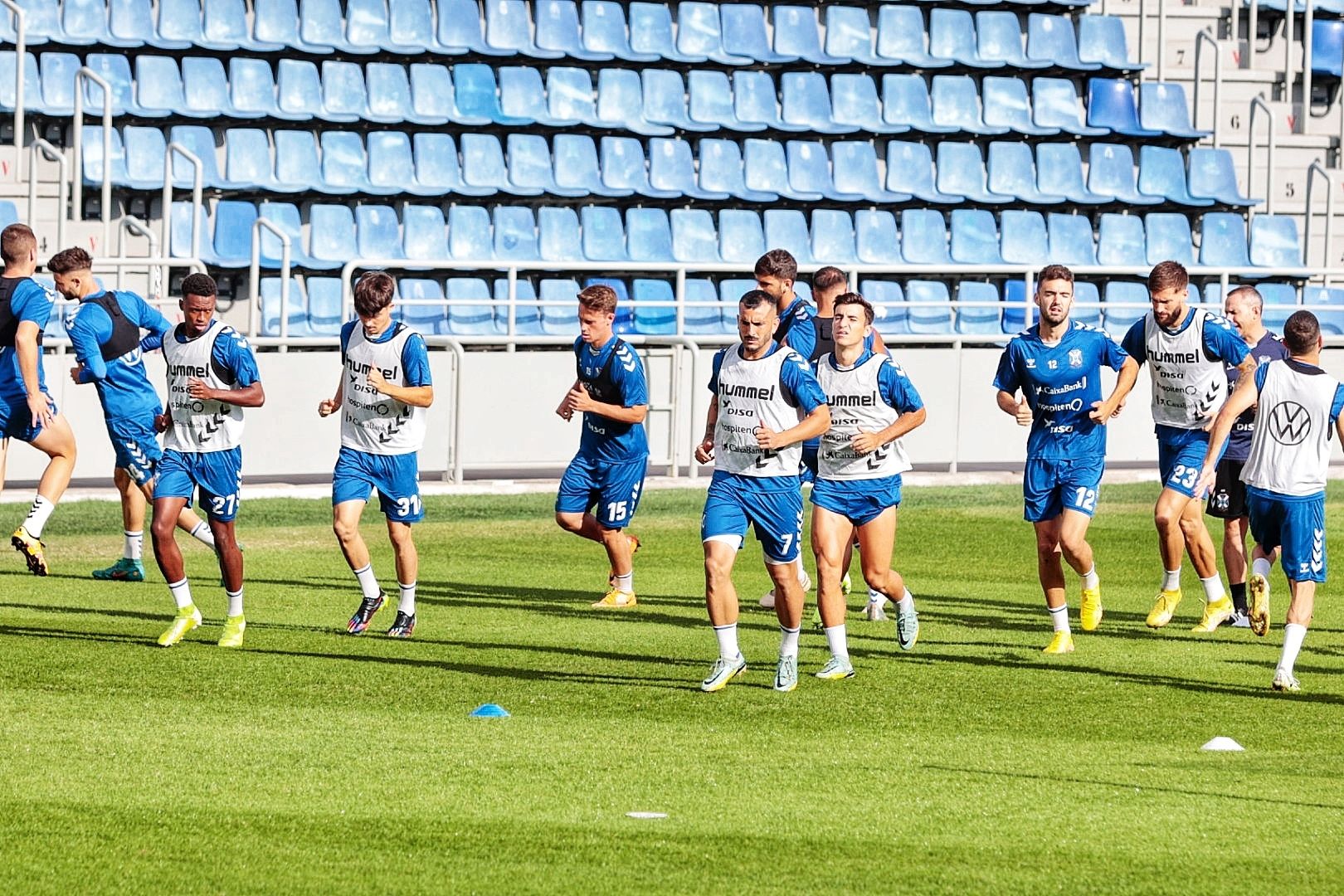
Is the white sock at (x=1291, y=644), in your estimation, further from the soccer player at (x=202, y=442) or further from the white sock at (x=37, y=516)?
the white sock at (x=37, y=516)

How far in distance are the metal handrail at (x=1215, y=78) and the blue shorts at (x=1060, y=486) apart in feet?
54.5

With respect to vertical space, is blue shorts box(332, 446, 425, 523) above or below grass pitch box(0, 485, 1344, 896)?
above

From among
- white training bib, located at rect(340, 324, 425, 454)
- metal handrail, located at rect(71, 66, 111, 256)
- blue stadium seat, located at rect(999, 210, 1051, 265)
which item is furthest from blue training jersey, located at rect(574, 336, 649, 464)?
blue stadium seat, located at rect(999, 210, 1051, 265)

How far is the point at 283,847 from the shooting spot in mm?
5953

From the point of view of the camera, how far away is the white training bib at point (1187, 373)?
446 inches

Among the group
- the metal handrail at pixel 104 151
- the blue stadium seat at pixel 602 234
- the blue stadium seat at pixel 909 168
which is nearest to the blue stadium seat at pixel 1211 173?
the blue stadium seat at pixel 909 168

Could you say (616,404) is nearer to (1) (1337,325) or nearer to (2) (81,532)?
(2) (81,532)

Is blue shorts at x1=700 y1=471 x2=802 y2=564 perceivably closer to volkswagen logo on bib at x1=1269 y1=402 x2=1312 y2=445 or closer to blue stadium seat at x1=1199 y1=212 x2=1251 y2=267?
volkswagen logo on bib at x1=1269 y1=402 x2=1312 y2=445

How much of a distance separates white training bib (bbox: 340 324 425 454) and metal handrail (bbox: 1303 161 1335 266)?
1773cm

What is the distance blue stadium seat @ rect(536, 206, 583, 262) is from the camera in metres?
22.9

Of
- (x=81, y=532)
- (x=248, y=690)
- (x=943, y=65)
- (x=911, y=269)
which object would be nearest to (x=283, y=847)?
(x=248, y=690)

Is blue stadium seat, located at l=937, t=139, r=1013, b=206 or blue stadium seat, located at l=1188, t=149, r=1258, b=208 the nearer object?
blue stadium seat, located at l=937, t=139, r=1013, b=206

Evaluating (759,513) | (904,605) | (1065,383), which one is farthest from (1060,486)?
(759,513)

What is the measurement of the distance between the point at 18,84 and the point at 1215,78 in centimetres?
1573
